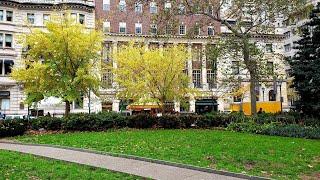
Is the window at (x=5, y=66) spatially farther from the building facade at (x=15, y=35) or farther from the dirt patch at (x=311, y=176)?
the dirt patch at (x=311, y=176)

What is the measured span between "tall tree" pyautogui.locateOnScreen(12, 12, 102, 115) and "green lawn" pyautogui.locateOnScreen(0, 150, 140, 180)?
15.1 metres

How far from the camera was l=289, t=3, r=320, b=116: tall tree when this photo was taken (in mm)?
26906

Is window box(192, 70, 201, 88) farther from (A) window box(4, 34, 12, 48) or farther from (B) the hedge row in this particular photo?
(B) the hedge row

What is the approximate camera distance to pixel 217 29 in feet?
215

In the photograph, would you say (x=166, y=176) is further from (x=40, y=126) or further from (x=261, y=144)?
(x=40, y=126)

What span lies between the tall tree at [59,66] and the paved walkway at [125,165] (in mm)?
12342

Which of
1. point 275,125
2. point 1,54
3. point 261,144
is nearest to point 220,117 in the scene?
point 275,125

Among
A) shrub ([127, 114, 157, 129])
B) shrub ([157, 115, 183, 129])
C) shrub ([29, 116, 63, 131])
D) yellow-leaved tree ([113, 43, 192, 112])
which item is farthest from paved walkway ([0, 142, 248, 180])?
yellow-leaved tree ([113, 43, 192, 112])

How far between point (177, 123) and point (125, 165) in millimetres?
16541

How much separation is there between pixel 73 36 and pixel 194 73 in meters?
37.4

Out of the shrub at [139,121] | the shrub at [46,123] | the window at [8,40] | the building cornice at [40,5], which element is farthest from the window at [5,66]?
the shrub at [139,121]

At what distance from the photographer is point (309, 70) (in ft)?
90.1

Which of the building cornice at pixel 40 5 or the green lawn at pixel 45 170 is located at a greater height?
the building cornice at pixel 40 5

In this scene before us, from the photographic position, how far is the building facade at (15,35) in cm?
5262
